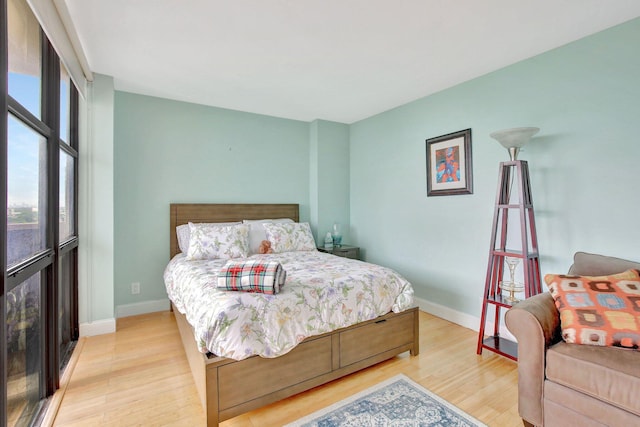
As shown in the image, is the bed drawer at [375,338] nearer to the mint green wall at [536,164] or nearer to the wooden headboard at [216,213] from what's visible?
the mint green wall at [536,164]

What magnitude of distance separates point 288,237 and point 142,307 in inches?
70.5

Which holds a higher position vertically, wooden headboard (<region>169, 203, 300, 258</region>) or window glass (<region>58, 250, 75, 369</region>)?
wooden headboard (<region>169, 203, 300, 258</region>)

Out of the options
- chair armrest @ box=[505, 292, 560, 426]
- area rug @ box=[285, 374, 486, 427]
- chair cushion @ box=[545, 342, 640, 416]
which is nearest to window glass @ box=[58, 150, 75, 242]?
area rug @ box=[285, 374, 486, 427]

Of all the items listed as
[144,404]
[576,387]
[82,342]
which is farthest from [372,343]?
[82,342]

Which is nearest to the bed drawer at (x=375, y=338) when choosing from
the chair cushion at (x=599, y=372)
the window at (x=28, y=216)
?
the chair cushion at (x=599, y=372)

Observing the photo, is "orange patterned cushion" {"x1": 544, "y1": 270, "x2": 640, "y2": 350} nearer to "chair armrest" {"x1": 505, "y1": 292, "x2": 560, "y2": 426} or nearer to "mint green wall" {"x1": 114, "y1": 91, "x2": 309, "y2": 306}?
"chair armrest" {"x1": 505, "y1": 292, "x2": 560, "y2": 426}

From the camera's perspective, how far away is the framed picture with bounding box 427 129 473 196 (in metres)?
3.00

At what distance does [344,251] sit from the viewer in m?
3.96

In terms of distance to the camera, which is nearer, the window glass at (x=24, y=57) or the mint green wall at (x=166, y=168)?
the window glass at (x=24, y=57)

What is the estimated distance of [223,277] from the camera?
6.20 feet

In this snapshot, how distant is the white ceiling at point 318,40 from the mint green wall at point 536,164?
213 mm

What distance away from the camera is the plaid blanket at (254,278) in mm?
1831

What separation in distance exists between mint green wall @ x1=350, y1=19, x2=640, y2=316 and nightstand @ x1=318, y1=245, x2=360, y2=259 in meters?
0.34

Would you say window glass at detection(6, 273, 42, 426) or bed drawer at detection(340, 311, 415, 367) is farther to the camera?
bed drawer at detection(340, 311, 415, 367)
